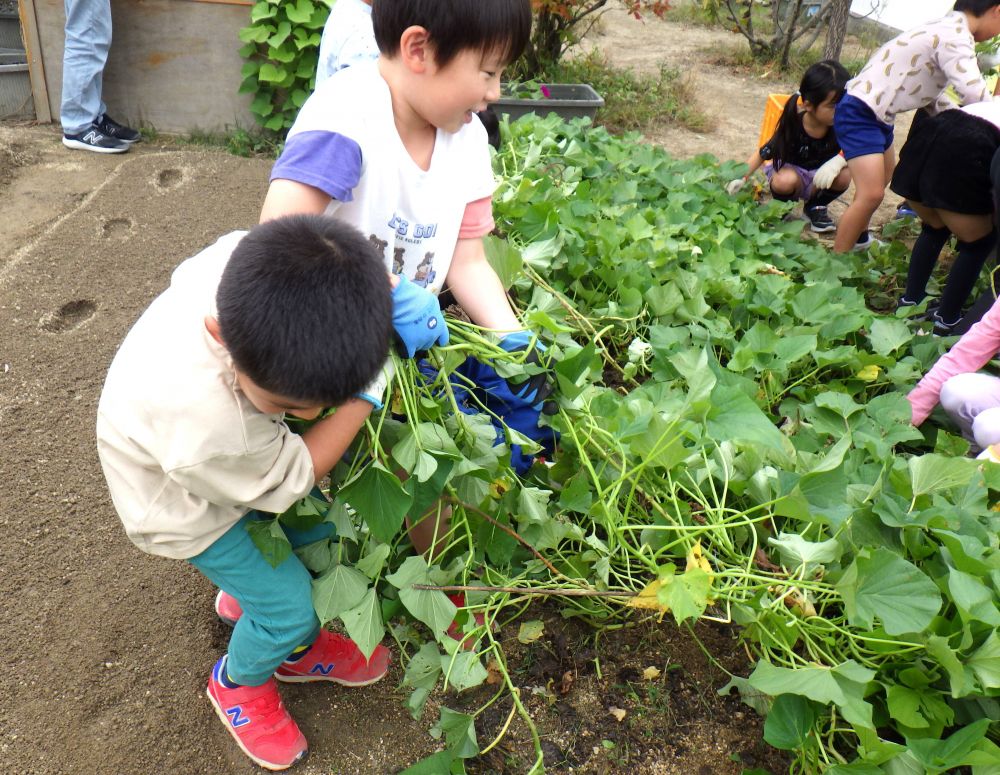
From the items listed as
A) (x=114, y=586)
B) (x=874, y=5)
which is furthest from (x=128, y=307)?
(x=874, y=5)

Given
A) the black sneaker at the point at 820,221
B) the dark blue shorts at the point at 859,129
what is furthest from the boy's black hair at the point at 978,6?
the black sneaker at the point at 820,221

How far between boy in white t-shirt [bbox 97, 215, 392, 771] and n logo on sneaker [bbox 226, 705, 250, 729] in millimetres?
102

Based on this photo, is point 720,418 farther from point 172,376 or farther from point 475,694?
point 172,376

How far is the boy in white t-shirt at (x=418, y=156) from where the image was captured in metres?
1.33

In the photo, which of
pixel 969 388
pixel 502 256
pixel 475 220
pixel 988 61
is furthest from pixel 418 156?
pixel 988 61

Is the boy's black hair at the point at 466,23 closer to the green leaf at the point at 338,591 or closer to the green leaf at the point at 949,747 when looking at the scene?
the green leaf at the point at 338,591

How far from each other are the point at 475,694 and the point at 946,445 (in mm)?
1218

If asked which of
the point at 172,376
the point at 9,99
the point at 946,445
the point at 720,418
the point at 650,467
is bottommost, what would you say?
the point at 9,99

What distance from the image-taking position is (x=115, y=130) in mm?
4137

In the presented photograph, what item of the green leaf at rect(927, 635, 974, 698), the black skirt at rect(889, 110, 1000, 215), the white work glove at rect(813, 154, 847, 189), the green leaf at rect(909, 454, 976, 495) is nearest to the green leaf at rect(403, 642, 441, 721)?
the green leaf at rect(927, 635, 974, 698)

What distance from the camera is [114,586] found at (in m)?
1.77

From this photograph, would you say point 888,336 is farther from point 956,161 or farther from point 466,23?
point 466,23

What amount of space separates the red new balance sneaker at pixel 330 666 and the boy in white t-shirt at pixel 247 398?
0.20 meters

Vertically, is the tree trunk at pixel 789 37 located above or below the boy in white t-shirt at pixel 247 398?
below
